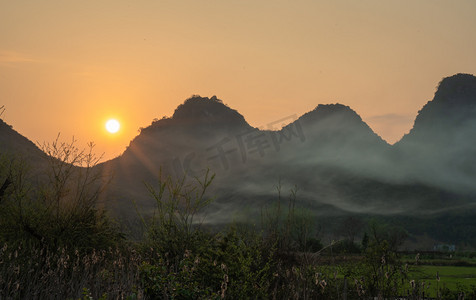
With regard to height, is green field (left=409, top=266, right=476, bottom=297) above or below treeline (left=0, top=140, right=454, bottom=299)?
below

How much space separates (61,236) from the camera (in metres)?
15.4

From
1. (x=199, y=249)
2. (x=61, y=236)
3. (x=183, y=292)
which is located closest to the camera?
(x=183, y=292)

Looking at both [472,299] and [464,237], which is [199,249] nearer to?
[472,299]

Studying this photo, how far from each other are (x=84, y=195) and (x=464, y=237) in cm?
19802

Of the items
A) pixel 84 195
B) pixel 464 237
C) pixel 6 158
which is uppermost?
pixel 6 158

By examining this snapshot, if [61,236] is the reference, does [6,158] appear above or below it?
above

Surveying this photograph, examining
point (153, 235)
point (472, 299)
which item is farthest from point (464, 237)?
point (153, 235)

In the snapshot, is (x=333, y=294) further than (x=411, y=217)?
No

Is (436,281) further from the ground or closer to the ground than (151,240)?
closer to the ground

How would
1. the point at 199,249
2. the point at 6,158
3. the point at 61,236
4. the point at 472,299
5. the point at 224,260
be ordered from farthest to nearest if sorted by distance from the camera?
the point at 472,299
the point at 6,158
the point at 61,236
the point at 199,249
the point at 224,260

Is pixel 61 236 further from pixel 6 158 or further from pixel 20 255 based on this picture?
pixel 6 158

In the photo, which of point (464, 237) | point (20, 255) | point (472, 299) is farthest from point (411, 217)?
point (20, 255)

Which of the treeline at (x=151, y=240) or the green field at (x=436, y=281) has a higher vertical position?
the treeline at (x=151, y=240)

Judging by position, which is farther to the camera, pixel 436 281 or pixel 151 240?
pixel 436 281
